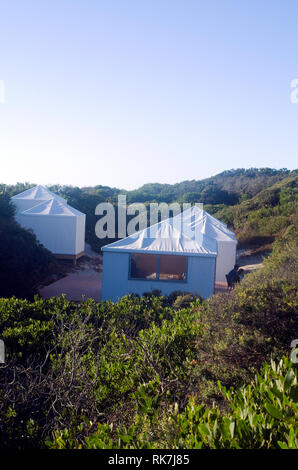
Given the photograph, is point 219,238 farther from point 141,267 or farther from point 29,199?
point 29,199

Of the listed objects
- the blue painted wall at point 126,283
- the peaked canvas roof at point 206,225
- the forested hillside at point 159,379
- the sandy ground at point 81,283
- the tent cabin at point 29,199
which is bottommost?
the sandy ground at point 81,283

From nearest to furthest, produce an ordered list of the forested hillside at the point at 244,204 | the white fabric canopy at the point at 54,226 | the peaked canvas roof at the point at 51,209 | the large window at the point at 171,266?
the large window at the point at 171,266 → the white fabric canopy at the point at 54,226 → the peaked canvas roof at the point at 51,209 → the forested hillside at the point at 244,204

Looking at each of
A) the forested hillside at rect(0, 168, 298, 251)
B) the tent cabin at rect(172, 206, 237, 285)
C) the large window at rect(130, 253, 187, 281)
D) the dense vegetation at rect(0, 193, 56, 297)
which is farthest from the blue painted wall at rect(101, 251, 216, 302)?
the forested hillside at rect(0, 168, 298, 251)

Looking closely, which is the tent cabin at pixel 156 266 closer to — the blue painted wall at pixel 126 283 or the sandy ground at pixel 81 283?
the blue painted wall at pixel 126 283

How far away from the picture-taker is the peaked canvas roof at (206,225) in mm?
17797

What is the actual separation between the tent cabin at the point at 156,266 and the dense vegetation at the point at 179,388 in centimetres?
687

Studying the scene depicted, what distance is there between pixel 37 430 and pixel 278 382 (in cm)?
269

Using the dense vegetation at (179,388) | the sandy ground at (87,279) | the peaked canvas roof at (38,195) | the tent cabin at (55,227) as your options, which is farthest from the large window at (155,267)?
the peaked canvas roof at (38,195)

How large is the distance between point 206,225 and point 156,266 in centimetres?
A: 592

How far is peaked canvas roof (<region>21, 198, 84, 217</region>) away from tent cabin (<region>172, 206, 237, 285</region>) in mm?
5989

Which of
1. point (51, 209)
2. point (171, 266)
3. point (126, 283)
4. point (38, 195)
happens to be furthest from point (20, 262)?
point (38, 195)

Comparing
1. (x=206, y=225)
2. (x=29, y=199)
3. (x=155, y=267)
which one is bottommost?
(x=155, y=267)

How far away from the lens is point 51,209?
2086cm
